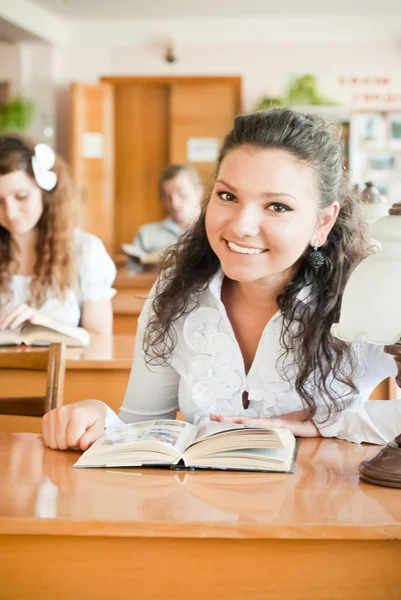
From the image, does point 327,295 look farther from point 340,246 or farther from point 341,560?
point 341,560

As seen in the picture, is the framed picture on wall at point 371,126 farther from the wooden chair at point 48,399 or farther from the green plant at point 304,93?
the wooden chair at point 48,399

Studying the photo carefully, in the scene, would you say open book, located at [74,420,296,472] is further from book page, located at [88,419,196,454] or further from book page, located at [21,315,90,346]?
book page, located at [21,315,90,346]

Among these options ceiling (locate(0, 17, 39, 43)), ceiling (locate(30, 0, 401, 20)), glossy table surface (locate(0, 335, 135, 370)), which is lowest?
glossy table surface (locate(0, 335, 135, 370))

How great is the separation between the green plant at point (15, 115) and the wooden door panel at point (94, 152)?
1.70ft

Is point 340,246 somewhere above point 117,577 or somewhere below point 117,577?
above

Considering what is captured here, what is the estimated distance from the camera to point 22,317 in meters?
2.89

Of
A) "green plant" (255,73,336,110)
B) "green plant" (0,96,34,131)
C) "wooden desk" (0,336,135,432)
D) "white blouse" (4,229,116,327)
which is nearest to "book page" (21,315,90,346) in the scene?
"wooden desk" (0,336,135,432)

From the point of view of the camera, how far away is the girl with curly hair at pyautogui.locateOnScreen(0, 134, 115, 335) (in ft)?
10.6

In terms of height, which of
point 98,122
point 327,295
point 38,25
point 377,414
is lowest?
point 377,414

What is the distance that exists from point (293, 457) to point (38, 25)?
811 cm

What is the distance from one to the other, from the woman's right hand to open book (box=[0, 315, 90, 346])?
4.12ft

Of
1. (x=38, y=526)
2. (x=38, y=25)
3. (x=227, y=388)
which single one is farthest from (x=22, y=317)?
(x=38, y=25)

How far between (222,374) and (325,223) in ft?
1.20

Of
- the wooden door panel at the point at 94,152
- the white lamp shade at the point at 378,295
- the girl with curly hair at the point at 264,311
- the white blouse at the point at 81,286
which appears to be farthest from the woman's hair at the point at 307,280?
the wooden door panel at the point at 94,152
